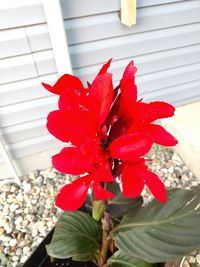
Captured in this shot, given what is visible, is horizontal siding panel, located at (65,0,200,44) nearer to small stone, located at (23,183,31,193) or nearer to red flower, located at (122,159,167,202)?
small stone, located at (23,183,31,193)

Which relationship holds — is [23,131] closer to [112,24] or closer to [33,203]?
[33,203]

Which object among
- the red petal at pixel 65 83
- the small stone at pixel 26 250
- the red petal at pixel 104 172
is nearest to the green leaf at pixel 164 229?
the red petal at pixel 104 172

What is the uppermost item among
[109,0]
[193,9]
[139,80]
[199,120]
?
[109,0]

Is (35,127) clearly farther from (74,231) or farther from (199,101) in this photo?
(199,101)

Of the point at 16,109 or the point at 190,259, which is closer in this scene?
the point at 190,259

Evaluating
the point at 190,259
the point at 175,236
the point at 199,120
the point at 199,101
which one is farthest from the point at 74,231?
the point at 199,101
